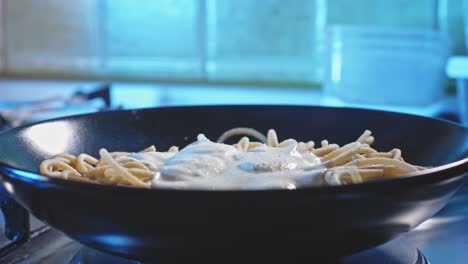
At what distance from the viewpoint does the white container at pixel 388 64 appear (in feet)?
5.01

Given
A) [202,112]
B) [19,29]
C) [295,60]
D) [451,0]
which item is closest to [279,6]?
[295,60]

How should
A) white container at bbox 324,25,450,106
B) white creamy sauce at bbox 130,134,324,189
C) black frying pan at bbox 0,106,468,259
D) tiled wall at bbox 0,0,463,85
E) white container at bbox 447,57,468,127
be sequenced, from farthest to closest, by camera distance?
tiled wall at bbox 0,0,463,85 < white container at bbox 324,25,450,106 < white container at bbox 447,57,468,127 < white creamy sauce at bbox 130,134,324,189 < black frying pan at bbox 0,106,468,259

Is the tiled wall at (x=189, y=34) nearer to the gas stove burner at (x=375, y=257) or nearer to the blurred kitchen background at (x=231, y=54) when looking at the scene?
the blurred kitchen background at (x=231, y=54)

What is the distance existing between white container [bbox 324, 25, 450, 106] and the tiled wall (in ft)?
0.92

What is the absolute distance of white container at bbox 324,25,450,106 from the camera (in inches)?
60.2

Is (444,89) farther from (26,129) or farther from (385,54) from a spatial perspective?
(26,129)

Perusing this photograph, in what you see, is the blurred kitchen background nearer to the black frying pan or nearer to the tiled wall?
the tiled wall

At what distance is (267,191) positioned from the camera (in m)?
0.35

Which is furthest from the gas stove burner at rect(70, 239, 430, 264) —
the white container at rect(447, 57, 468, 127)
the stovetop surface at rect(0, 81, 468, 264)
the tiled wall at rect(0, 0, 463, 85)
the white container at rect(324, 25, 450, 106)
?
the tiled wall at rect(0, 0, 463, 85)

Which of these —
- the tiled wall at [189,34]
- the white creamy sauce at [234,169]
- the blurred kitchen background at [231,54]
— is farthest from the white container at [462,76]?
the white creamy sauce at [234,169]

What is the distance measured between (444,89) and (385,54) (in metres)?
0.29

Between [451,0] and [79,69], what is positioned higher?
[451,0]

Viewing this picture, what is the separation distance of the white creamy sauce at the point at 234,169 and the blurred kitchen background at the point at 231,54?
0.97m

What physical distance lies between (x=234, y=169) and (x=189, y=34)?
1.71 m
